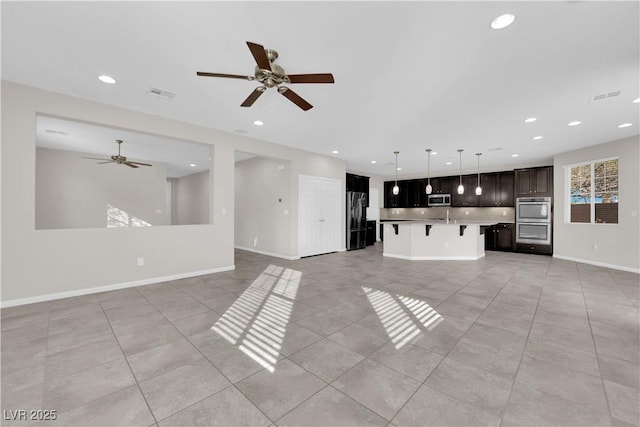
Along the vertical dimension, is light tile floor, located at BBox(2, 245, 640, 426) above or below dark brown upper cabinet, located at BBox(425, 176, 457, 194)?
below

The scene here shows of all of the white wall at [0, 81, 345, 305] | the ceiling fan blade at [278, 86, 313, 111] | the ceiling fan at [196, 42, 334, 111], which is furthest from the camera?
the white wall at [0, 81, 345, 305]

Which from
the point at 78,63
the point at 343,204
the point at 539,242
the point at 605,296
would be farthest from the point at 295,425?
the point at 539,242

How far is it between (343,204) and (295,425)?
6.33 metres

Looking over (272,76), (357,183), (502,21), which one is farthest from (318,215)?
(502,21)

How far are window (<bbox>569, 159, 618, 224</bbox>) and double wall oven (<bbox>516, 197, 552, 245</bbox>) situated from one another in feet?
1.81

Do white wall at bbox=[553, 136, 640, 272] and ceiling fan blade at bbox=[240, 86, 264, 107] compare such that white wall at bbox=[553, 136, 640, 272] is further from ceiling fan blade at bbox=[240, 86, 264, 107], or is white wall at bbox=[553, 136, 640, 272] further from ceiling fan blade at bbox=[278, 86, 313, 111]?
ceiling fan blade at bbox=[240, 86, 264, 107]

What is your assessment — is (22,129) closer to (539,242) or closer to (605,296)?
(605,296)

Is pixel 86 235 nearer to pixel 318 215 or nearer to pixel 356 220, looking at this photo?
pixel 318 215

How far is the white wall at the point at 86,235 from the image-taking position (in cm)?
310

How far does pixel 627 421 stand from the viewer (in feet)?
4.75

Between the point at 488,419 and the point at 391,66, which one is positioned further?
the point at 391,66

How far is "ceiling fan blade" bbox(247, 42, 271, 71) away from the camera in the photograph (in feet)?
5.99

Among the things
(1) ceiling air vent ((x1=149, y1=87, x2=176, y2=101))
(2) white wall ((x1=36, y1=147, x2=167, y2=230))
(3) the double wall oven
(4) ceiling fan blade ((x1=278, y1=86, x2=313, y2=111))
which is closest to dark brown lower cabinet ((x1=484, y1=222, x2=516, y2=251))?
Answer: (3) the double wall oven

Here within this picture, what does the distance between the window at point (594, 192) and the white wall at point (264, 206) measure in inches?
276
